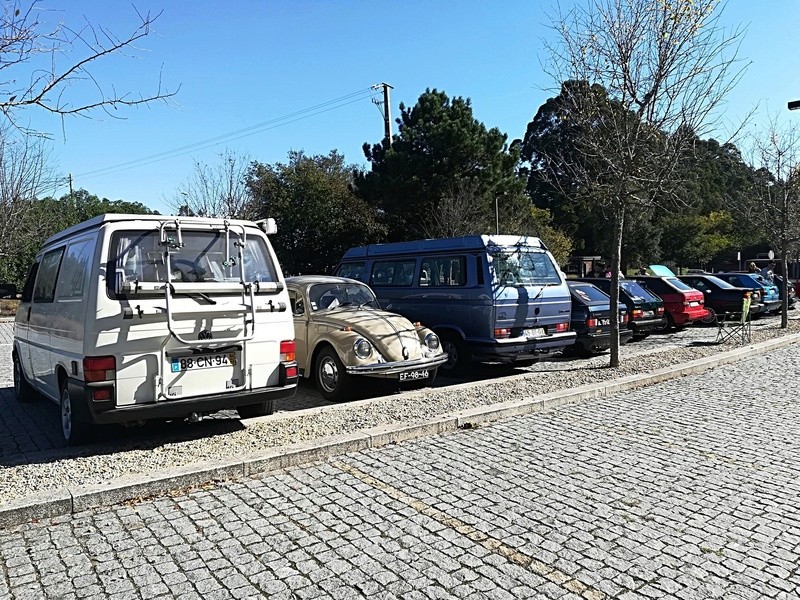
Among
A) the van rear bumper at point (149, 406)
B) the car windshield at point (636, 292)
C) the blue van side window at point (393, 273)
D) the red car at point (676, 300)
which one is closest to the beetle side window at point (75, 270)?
the van rear bumper at point (149, 406)

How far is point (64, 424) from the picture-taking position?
641cm

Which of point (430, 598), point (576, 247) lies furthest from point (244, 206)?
point (576, 247)

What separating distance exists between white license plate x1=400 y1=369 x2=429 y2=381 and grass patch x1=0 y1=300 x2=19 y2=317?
86.2 feet

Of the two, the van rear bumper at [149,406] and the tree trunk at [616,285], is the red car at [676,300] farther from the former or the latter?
the van rear bumper at [149,406]

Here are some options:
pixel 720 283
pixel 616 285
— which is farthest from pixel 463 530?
pixel 720 283

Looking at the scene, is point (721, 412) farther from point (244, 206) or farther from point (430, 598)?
point (244, 206)

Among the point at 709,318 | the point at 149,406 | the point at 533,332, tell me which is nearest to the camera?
the point at 149,406

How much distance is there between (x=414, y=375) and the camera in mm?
8734

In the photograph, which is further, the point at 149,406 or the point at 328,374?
the point at 328,374

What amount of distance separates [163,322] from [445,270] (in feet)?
19.6

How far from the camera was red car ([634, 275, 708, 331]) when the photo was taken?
663 inches

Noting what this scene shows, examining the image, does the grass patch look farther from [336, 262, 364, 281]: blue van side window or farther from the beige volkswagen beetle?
the beige volkswagen beetle

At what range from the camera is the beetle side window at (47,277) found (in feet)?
23.6

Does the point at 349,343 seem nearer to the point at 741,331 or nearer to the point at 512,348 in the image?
the point at 512,348
